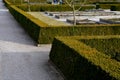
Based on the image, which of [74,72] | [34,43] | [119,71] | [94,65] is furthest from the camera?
[34,43]

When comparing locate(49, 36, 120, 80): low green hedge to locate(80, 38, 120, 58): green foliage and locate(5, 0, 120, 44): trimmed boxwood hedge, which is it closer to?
locate(80, 38, 120, 58): green foliage

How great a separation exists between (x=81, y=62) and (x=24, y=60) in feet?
14.6

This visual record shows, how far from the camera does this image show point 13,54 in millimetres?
13352

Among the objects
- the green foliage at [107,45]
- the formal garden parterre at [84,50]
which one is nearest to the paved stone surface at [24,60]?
the formal garden parterre at [84,50]

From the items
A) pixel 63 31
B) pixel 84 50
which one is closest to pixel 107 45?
pixel 84 50

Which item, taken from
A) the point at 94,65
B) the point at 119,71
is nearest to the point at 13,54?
the point at 94,65

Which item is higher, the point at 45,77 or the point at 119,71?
the point at 119,71

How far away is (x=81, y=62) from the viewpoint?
8211 mm

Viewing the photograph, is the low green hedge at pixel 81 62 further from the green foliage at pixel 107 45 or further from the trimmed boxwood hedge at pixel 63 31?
the trimmed boxwood hedge at pixel 63 31

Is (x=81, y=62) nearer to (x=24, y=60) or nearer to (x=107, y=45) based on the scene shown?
(x=107, y=45)

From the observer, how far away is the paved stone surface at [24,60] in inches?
400

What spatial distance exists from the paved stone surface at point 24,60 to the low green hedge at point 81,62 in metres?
0.46

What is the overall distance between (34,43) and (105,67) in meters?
9.01

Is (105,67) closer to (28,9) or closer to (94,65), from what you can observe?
(94,65)
